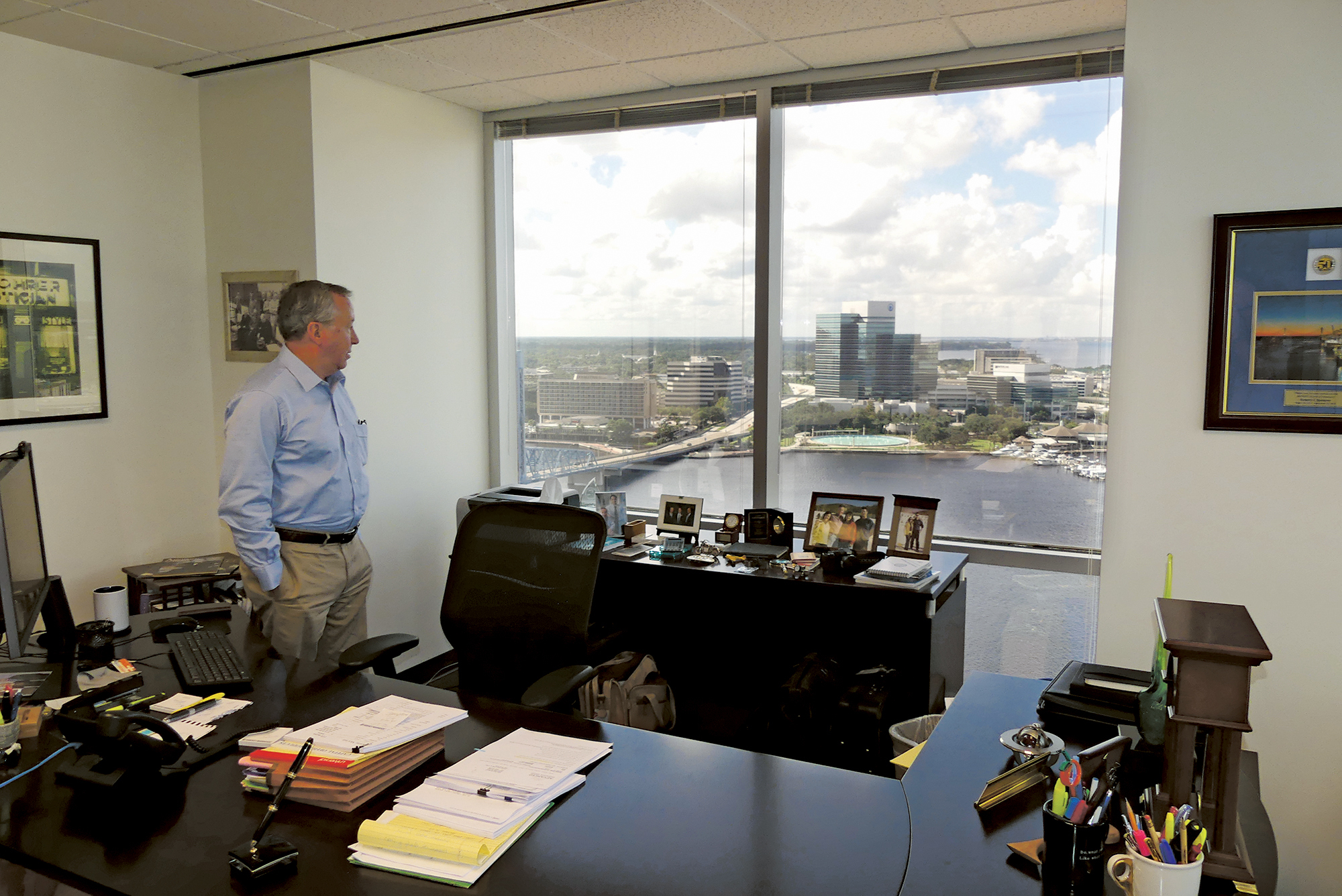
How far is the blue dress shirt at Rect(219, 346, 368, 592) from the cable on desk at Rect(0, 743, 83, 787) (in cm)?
103

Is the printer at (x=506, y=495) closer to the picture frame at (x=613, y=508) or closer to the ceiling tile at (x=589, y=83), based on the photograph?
the picture frame at (x=613, y=508)

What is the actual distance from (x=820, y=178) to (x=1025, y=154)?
0.84 m

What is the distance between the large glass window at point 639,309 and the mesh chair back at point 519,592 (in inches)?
68.6

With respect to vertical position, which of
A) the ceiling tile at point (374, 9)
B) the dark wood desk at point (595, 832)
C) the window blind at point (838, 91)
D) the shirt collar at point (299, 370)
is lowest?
the dark wood desk at point (595, 832)

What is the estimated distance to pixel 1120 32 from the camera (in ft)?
10.6

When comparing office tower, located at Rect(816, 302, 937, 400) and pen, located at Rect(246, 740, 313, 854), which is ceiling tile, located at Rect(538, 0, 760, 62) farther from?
pen, located at Rect(246, 740, 313, 854)

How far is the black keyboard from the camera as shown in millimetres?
2025

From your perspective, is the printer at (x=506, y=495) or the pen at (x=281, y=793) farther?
the printer at (x=506, y=495)

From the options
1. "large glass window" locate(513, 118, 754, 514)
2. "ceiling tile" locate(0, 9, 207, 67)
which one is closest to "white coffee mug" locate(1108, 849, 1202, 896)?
"large glass window" locate(513, 118, 754, 514)

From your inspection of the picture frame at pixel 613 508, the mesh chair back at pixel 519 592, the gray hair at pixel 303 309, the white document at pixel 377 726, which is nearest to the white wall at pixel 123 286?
the gray hair at pixel 303 309

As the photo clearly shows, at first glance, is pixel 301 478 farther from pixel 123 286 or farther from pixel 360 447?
pixel 123 286

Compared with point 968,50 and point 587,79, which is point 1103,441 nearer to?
point 968,50

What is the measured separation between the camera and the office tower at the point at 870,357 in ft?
12.3

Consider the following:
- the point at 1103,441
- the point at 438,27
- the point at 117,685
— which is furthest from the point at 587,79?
the point at 117,685
